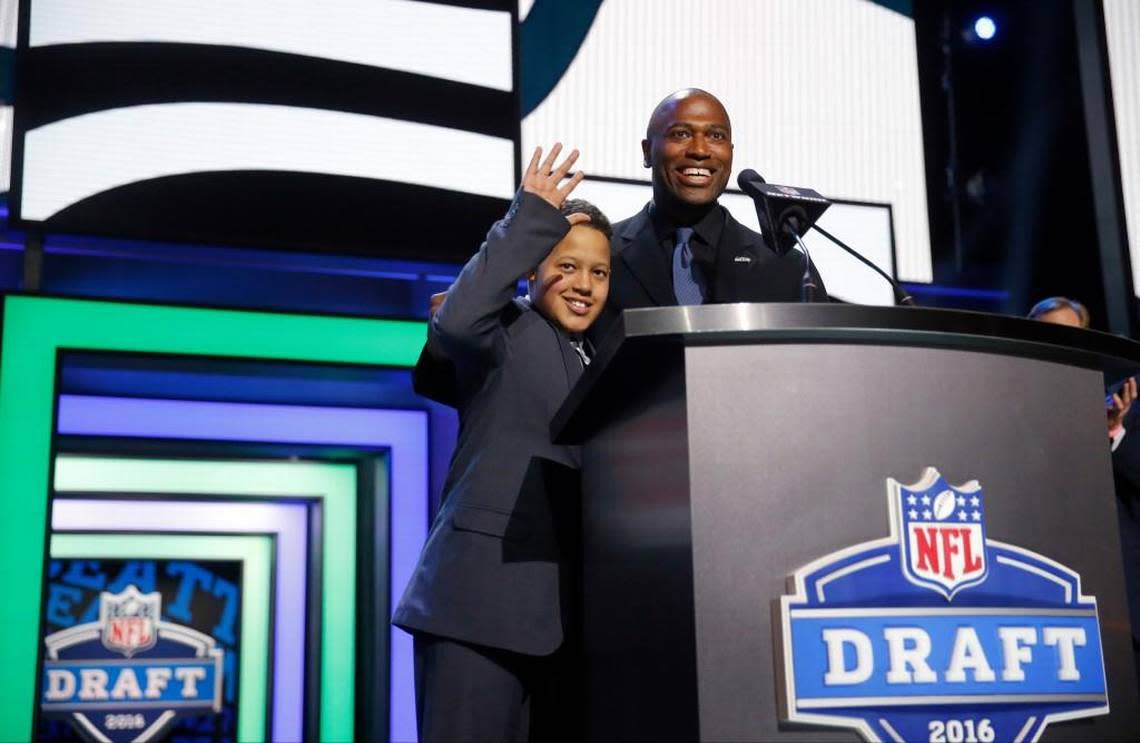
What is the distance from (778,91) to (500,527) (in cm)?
259

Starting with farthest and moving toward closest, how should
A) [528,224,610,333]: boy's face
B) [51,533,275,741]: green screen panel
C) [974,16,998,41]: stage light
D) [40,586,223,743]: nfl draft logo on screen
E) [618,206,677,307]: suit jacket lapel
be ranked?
[974,16,998,41]: stage light < [51,533,275,741]: green screen panel < [40,586,223,743]: nfl draft logo on screen < [618,206,677,307]: suit jacket lapel < [528,224,610,333]: boy's face

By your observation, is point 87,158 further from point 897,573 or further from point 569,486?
point 897,573

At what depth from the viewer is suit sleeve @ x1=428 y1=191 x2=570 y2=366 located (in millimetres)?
1564

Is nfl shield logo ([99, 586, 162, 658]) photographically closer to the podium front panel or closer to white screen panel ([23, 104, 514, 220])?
white screen panel ([23, 104, 514, 220])

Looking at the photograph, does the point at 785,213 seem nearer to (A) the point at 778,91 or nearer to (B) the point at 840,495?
(B) the point at 840,495

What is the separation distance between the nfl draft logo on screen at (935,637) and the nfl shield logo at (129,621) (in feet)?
9.55

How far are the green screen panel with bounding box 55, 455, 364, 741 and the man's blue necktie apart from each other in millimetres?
1426

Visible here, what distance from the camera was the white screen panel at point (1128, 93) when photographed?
13.2ft

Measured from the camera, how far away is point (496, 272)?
5.14ft

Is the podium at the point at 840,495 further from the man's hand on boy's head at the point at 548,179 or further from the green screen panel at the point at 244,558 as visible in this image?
the green screen panel at the point at 244,558

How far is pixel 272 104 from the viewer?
330cm

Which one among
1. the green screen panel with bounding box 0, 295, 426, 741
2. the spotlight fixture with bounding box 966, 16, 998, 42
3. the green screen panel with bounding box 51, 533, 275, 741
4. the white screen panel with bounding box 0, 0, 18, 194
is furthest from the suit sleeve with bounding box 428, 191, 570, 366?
the spotlight fixture with bounding box 966, 16, 998, 42

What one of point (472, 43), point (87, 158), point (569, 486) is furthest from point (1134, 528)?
point (87, 158)

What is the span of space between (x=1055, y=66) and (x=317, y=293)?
2520 millimetres
